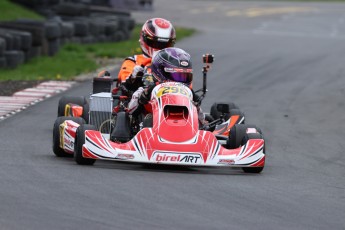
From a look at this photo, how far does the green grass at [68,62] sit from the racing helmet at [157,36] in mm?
3805

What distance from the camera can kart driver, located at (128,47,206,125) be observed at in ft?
34.0

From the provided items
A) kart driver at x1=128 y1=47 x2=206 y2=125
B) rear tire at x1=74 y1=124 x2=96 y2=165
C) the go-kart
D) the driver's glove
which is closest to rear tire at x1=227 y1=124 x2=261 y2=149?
the go-kart

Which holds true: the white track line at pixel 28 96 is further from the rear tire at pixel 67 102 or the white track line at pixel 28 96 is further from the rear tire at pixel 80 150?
the rear tire at pixel 80 150

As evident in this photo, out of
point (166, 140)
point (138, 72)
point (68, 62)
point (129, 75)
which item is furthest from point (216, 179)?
point (68, 62)

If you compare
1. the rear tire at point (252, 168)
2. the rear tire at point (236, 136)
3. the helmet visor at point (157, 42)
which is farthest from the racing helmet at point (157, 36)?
the rear tire at point (252, 168)

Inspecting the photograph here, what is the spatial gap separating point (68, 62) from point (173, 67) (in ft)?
37.0

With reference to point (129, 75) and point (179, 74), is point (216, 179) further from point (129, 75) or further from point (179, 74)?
point (129, 75)

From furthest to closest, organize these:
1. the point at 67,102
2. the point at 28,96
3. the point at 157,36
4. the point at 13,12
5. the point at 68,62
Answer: the point at 13,12, the point at 68,62, the point at 28,96, the point at 67,102, the point at 157,36

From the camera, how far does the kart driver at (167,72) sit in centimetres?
1037

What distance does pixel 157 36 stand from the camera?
1201 centimetres

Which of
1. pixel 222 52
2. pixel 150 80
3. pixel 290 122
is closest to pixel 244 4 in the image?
pixel 222 52

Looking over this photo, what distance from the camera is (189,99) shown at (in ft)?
32.9

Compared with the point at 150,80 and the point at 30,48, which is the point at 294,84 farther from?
the point at 150,80

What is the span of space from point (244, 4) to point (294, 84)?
29903 millimetres
